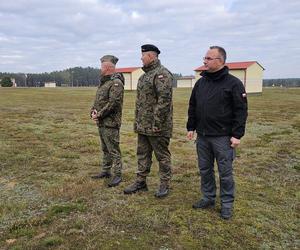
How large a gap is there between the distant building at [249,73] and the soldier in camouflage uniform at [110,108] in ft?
149

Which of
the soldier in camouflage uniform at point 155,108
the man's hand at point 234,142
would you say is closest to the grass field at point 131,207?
the soldier in camouflage uniform at point 155,108

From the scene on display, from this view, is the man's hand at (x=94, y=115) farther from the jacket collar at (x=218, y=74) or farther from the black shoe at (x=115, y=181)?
the jacket collar at (x=218, y=74)

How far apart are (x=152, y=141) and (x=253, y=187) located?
2215 millimetres

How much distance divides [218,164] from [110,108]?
210cm

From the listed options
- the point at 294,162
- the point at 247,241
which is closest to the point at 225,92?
the point at 247,241

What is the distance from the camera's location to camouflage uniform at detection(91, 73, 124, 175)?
19.5 feet

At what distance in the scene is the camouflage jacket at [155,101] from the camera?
5145 millimetres

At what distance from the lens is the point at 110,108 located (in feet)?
19.5

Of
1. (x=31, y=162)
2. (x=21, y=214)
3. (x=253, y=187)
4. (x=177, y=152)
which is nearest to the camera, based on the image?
(x=21, y=214)

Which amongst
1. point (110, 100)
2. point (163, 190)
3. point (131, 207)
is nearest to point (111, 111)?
point (110, 100)

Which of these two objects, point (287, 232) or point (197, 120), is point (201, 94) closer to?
point (197, 120)

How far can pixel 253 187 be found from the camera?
6.39m

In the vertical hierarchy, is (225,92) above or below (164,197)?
above

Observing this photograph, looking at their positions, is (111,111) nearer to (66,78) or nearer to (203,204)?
(203,204)
